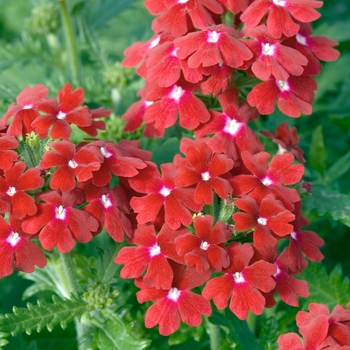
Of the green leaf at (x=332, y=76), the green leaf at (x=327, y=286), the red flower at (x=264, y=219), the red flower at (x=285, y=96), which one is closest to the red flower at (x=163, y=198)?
the red flower at (x=264, y=219)

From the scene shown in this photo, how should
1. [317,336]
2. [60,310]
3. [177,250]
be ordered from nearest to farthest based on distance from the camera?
1. [317,336]
2. [177,250]
3. [60,310]

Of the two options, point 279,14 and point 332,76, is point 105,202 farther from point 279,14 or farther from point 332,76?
point 332,76

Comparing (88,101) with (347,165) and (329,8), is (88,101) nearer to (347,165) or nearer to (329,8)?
(347,165)

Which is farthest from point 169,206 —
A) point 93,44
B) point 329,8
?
point 329,8

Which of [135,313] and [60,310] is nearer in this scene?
[60,310]

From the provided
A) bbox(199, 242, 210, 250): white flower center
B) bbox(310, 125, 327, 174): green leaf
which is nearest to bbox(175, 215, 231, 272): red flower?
bbox(199, 242, 210, 250): white flower center

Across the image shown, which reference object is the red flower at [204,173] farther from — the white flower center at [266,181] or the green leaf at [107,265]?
the green leaf at [107,265]

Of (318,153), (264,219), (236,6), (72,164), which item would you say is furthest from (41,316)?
(318,153)
